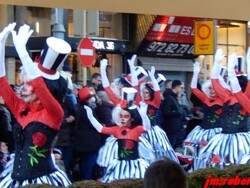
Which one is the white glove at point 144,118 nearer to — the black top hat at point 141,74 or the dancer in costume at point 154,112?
the dancer in costume at point 154,112

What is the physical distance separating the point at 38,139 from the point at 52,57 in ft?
2.39

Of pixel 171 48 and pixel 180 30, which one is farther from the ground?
pixel 180 30

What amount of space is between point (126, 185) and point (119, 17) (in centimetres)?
1221

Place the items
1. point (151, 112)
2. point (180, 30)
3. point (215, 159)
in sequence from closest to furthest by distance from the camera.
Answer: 1. point (215, 159)
2. point (151, 112)
3. point (180, 30)

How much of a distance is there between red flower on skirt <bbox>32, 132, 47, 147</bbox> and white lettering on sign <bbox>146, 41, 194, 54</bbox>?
41.2 ft

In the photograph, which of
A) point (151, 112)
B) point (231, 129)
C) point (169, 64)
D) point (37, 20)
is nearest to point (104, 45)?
point (37, 20)

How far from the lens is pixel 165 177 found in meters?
2.81

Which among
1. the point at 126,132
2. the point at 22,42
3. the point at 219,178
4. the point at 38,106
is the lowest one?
the point at 219,178

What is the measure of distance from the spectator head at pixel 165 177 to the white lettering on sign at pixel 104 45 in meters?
13.2

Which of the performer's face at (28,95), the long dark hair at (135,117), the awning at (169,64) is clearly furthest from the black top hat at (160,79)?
the performer's face at (28,95)

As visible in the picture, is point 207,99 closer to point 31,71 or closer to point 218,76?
point 218,76

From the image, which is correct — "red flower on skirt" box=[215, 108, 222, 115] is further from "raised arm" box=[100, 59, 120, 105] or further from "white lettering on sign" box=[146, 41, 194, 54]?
"white lettering on sign" box=[146, 41, 194, 54]

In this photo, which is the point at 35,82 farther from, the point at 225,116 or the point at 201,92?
the point at 201,92

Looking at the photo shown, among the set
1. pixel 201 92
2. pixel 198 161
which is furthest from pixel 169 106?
pixel 198 161
